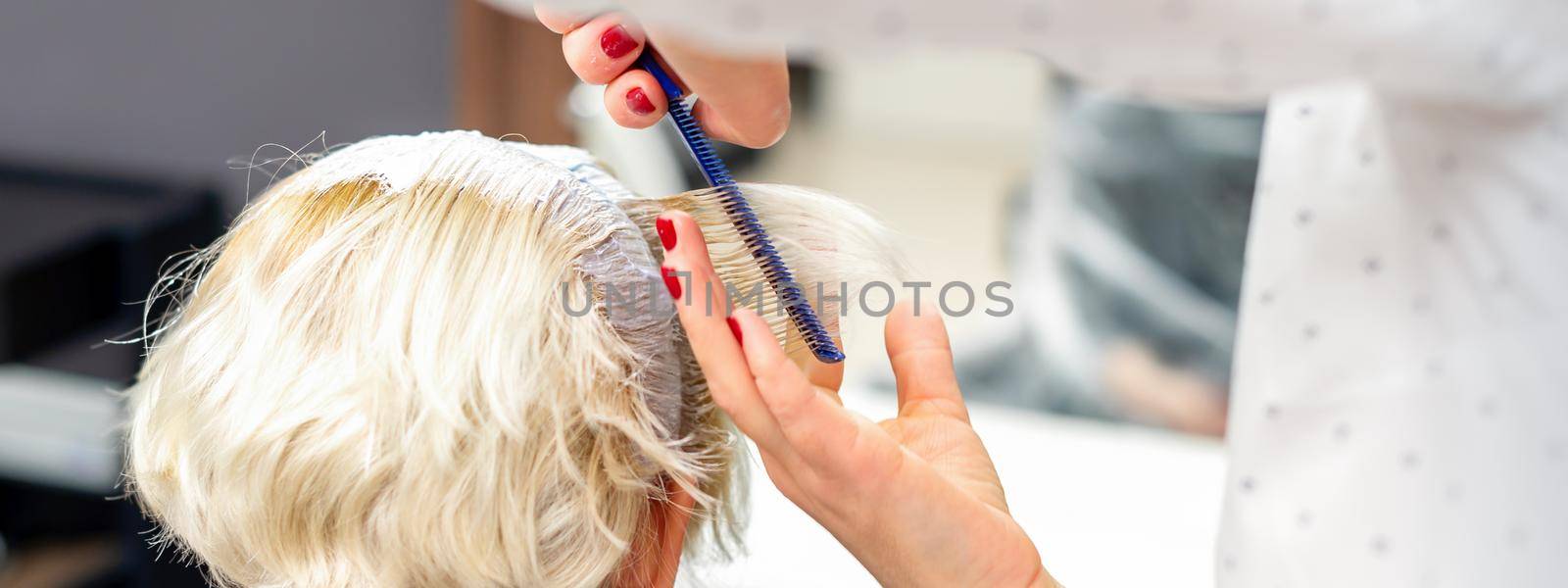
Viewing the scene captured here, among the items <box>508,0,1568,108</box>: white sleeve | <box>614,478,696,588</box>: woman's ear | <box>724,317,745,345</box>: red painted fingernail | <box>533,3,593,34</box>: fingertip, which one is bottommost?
<box>614,478,696,588</box>: woman's ear

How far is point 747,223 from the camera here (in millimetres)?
563

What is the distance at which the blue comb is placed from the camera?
1.74ft

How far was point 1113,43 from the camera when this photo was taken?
343 mm

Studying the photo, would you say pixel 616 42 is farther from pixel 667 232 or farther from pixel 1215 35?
pixel 1215 35

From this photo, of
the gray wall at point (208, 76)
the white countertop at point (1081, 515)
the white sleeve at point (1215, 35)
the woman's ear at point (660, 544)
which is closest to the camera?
the white sleeve at point (1215, 35)

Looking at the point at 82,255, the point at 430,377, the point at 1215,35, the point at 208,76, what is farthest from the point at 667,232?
the point at 208,76

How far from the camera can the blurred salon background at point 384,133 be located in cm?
145

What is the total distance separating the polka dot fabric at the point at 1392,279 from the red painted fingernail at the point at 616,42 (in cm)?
23

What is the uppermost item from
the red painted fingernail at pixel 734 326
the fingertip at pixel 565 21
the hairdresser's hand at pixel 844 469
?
the fingertip at pixel 565 21

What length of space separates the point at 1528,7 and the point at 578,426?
1.36 feet

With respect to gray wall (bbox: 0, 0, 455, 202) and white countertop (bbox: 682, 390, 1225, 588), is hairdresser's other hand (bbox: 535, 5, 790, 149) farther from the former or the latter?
gray wall (bbox: 0, 0, 455, 202)

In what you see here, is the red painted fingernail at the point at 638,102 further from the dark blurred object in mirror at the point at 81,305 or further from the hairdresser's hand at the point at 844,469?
the dark blurred object in mirror at the point at 81,305

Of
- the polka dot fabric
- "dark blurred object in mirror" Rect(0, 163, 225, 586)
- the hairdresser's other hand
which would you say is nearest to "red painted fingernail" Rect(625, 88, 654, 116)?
the hairdresser's other hand

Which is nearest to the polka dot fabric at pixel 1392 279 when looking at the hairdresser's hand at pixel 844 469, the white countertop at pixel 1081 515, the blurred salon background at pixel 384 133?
the hairdresser's hand at pixel 844 469
